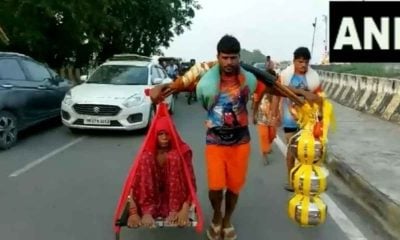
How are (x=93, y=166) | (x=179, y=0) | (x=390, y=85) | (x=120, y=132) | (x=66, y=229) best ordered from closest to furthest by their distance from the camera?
1. (x=66, y=229)
2. (x=93, y=166)
3. (x=120, y=132)
4. (x=390, y=85)
5. (x=179, y=0)

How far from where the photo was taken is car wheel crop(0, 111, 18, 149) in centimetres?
912

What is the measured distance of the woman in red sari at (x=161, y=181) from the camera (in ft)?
14.8

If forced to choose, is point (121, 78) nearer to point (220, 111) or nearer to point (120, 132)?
point (120, 132)

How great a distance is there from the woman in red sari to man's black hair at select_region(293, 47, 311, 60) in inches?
81.6

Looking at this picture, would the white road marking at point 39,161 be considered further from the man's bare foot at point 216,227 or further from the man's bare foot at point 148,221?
the man's bare foot at point 216,227

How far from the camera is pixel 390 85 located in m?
12.8

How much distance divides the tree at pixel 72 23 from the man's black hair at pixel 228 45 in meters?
13.1

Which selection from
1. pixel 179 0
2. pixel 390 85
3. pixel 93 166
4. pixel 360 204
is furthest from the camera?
pixel 179 0

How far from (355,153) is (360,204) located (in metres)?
2.38

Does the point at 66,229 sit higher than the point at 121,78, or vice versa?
the point at 121,78

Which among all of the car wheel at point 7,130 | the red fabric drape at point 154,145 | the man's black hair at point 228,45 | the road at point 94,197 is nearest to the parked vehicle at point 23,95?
the car wheel at point 7,130

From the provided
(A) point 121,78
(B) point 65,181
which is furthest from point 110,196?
(A) point 121,78

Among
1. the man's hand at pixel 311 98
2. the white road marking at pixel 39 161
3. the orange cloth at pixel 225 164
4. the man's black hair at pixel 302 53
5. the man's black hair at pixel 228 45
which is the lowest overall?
the white road marking at pixel 39 161

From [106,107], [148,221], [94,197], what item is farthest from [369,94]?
[148,221]
